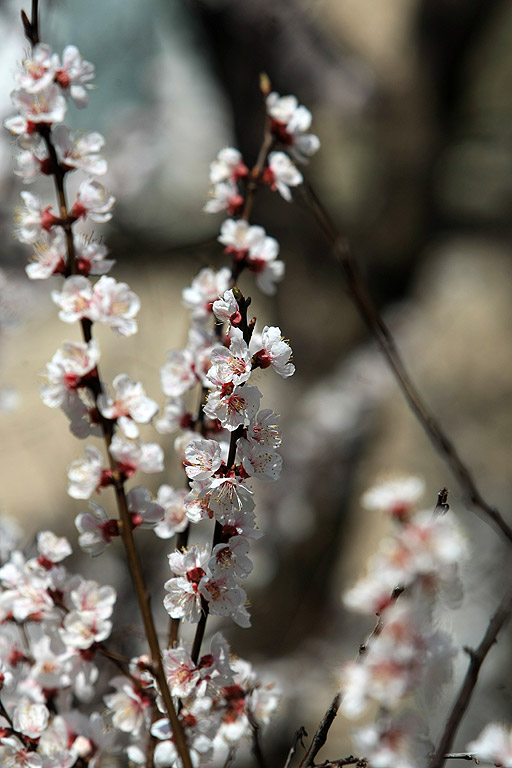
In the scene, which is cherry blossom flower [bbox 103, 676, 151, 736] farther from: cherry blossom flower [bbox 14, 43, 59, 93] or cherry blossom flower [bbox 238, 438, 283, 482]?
cherry blossom flower [bbox 14, 43, 59, 93]

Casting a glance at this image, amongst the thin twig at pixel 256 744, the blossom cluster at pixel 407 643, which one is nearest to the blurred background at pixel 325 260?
the thin twig at pixel 256 744

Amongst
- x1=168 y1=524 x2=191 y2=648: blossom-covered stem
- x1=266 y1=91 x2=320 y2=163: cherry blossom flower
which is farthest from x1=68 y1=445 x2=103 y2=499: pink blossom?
x1=266 y1=91 x2=320 y2=163: cherry blossom flower

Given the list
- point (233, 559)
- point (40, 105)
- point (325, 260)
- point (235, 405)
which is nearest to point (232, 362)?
point (235, 405)

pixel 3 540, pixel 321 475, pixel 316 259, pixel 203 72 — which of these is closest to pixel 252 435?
pixel 3 540

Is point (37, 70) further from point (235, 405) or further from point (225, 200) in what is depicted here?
point (235, 405)

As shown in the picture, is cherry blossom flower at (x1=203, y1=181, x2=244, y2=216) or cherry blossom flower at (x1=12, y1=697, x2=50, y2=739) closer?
cherry blossom flower at (x1=12, y1=697, x2=50, y2=739)

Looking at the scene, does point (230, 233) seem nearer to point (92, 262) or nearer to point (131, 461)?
point (92, 262)
